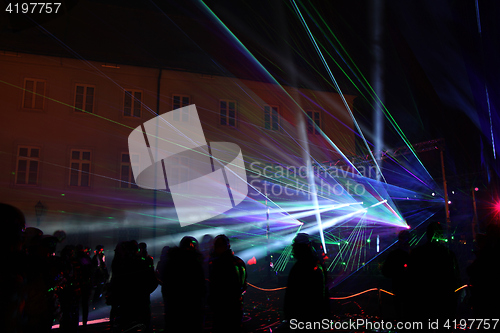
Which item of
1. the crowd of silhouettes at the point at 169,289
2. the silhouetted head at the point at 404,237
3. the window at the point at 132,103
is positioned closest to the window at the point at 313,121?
the window at the point at 132,103

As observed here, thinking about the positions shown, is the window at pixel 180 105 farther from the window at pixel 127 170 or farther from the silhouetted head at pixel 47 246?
the silhouetted head at pixel 47 246

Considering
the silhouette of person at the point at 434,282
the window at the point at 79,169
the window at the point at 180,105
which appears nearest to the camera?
the silhouette of person at the point at 434,282

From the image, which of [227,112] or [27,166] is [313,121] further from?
[27,166]

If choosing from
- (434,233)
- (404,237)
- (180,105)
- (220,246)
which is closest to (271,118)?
(180,105)

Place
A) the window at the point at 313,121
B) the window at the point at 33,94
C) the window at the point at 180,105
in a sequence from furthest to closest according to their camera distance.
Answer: the window at the point at 313,121
the window at the point at 180,105
the window at the point at 33,94

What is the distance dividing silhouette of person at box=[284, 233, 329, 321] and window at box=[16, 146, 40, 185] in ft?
59.7

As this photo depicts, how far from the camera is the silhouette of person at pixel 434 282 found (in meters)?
3.70

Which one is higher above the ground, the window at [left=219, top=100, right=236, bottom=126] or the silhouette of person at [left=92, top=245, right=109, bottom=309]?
the window at [left=219, top=100, right=236, bottom=126]

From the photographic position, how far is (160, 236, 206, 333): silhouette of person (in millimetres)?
3998

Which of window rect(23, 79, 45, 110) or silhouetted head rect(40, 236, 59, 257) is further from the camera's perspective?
window rect(23, 79, 45, 110)

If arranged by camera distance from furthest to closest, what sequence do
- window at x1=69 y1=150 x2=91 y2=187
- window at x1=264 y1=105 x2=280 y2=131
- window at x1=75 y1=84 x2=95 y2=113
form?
window at x1=264 y1=105 x2=280 y2=131 < window at x1=75 y1=84 x2=95 y2=113 < window at x1=69 y1=150 x2=91 y2=187

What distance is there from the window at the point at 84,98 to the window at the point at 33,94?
1.71m

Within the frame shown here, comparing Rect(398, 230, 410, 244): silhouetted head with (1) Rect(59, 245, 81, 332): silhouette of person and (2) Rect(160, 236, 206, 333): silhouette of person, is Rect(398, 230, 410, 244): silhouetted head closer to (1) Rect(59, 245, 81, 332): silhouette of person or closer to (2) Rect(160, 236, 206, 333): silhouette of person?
(2) Rect(160, 236, 206, 333): silhouette of person

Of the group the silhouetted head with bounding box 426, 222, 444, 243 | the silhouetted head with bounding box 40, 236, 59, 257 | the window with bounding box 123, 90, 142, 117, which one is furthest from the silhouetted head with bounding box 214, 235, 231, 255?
the window with bounding box 123, 90, 142, 117
